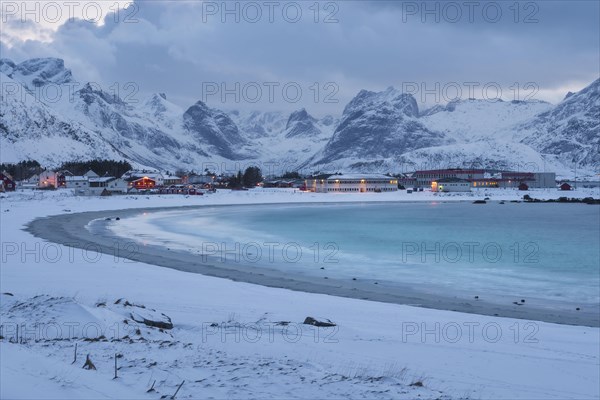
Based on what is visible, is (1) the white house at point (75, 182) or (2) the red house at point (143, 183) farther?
(2) the red house at point (143, 183)

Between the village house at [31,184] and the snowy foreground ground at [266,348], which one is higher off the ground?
the village house at [31,184]

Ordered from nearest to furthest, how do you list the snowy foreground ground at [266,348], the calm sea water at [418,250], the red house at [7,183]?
the snowy foreground ground at [266,348]
the calm sea water at [418,250]
the red house at [7,183]

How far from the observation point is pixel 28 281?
789 inches

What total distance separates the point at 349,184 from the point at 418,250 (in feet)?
427

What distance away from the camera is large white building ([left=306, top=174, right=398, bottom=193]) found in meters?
168

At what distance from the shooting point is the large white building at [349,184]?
16762cm

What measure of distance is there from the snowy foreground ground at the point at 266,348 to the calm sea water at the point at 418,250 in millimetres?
8394

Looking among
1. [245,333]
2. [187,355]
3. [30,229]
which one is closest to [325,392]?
[187,355]

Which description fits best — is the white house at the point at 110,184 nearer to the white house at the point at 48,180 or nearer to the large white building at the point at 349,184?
the white house at the point at 48,180

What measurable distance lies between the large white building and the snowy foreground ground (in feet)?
484

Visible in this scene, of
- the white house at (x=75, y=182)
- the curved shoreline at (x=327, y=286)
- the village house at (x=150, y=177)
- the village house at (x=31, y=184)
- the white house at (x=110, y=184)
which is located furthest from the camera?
the village house at (x=150, y=177)

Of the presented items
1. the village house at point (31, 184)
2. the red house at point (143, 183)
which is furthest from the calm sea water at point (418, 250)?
the village house at point (31, 184)

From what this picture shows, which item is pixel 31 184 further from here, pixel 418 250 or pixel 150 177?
pixel 418 250

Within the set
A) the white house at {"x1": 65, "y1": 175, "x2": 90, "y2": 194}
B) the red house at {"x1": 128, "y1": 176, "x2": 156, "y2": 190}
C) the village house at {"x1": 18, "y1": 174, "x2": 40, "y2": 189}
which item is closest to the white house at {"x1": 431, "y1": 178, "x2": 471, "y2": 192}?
the red house at {"x1": 128, "y1": 176, "x2": 156, "y2": 190}
